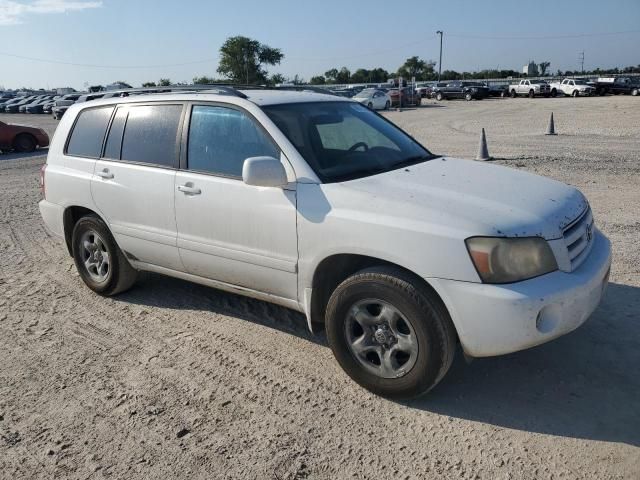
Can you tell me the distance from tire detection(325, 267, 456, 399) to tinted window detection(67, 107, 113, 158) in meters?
2.86

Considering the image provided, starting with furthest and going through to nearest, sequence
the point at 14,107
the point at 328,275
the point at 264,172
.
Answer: the point at 14,107, the point at 328,275, the point at 264,172

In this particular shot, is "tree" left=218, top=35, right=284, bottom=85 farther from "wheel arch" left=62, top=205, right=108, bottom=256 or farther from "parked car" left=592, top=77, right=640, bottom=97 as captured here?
"wheel arch" left=62, top=205, right=108, bottom=256

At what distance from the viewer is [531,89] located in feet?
Answer: 165

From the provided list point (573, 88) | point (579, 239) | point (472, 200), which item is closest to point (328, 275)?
point (472, 200)

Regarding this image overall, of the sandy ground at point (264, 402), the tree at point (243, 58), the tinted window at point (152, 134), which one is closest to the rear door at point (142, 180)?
the tinted window at point (152, 134)

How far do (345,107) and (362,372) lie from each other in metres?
2.24

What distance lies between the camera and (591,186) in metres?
9.09

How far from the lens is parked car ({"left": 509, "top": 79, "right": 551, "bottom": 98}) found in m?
49.5

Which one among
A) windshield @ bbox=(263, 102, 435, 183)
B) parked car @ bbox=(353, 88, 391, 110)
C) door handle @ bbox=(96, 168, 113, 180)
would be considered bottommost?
door handle @ bbox=(96, 168, 113, 180)

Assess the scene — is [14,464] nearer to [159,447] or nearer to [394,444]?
[159,447]

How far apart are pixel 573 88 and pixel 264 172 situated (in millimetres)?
51441

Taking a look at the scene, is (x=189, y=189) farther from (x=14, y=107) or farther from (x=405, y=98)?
(x=14, y=107)

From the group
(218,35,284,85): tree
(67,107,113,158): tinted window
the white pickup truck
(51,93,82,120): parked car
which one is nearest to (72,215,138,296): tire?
(67,107,113,158): tinted window

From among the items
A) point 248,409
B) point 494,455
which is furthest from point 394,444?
point 248,409
